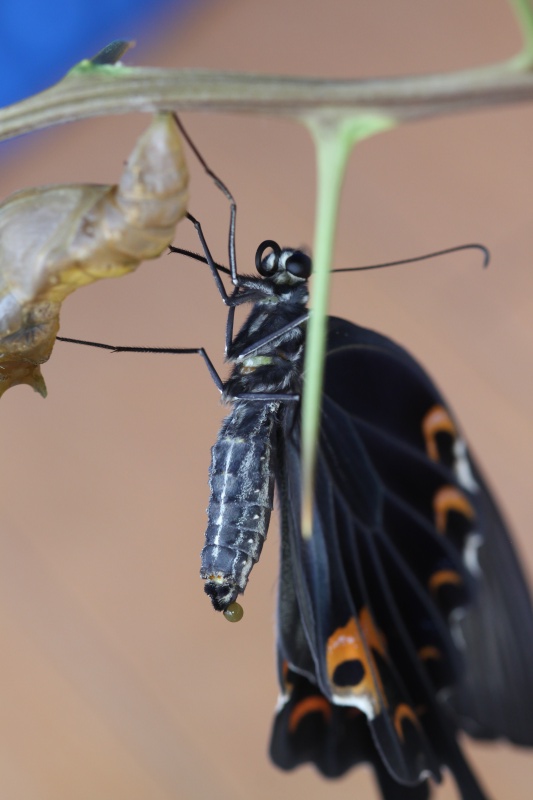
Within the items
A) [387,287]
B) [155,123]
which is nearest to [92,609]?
[387,287]

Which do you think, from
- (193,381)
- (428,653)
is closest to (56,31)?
(193,381)

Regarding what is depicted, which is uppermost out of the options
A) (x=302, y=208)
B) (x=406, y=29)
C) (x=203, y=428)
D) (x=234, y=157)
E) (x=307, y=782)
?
(x=406, y=29)

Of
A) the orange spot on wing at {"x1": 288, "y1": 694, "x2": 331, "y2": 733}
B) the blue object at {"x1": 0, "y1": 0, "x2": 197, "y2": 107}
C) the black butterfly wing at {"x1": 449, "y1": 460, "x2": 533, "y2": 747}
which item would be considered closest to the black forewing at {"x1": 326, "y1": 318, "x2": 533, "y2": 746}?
the black butterfly wing at {"x1": 449, "y1": 460, "x2": 533, "y2": 747}

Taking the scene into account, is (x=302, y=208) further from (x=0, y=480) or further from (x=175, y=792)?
(x=175, y=792)

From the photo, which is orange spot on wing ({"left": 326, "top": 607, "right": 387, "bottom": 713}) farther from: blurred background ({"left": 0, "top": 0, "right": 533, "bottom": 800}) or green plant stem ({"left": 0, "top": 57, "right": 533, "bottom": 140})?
blurred background ({"left": 0, "top": 0, "right": 533, "bottom": 800})

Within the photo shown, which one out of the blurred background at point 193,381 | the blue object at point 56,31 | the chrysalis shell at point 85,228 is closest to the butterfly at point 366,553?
the chrysalis shell at point 85,228

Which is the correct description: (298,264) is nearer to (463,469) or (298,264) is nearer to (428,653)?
(463,469)
